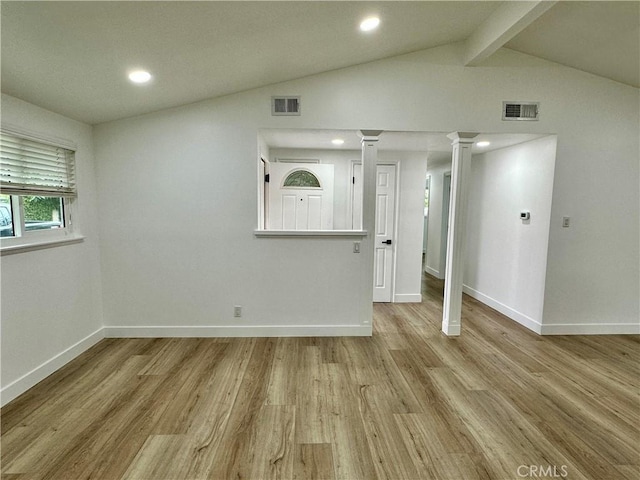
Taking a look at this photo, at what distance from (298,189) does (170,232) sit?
65.0 inches

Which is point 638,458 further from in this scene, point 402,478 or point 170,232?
point 170,232

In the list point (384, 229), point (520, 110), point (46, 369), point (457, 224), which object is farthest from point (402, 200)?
point (46, 369)

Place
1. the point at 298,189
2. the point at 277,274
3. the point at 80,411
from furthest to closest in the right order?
the point at 298,189, the point at 277,274, the point at 80,411

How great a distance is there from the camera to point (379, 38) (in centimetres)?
253

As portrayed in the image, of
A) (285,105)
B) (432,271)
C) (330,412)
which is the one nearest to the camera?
(330,412)

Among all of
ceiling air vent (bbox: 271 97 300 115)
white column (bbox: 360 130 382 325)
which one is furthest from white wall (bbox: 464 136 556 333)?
ceiling air vent (bbox: 271 97 300 115)

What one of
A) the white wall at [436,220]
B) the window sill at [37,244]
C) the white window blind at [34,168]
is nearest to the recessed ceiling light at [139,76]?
the white window blind at [34,168]

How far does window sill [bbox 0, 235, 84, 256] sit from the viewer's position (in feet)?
6.86

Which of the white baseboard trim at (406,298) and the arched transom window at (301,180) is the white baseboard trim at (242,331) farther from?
the arched transom window at (301,180)

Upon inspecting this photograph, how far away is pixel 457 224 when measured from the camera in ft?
10.6

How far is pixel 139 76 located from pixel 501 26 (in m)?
2.83

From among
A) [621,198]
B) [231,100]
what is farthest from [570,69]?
[231,100]

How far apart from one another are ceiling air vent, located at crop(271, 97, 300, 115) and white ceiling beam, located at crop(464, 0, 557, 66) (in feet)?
5.63

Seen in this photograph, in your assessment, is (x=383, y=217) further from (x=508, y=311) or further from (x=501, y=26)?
(x=501, y=26)
